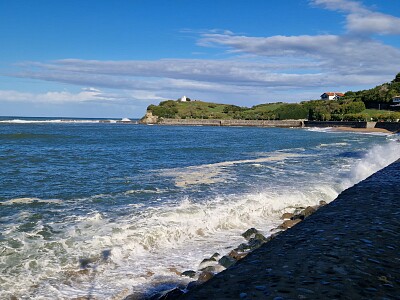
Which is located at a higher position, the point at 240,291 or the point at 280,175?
the point at 240,291

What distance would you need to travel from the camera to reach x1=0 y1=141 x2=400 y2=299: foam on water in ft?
26.5

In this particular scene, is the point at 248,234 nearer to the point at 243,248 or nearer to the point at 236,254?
the point at 243,248

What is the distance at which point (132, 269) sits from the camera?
893 centimetres

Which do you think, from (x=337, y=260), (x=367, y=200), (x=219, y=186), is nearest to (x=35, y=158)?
(x=219, y=186)

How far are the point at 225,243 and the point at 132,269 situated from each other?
10.6ft

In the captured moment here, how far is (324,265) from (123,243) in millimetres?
6929

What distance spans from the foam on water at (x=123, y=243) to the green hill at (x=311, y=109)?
328 ft

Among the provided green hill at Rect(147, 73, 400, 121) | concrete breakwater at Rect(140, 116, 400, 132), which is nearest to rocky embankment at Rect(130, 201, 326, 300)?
concrete breakwater at Rect(140, 116, 400, 132)

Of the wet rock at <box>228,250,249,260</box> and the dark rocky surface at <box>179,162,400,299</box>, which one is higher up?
the dark rocky surface at <box>179,162,400,299</box>

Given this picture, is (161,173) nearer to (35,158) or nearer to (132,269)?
(35,158)

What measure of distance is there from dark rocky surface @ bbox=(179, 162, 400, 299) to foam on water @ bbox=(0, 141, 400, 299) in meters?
3.58

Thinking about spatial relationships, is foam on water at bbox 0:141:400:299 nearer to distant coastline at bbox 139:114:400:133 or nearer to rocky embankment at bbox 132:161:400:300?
rocky embankment at bbox 132:161:400:300

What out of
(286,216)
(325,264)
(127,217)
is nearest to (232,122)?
(286,216)

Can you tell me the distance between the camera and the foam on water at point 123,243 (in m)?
8.06
